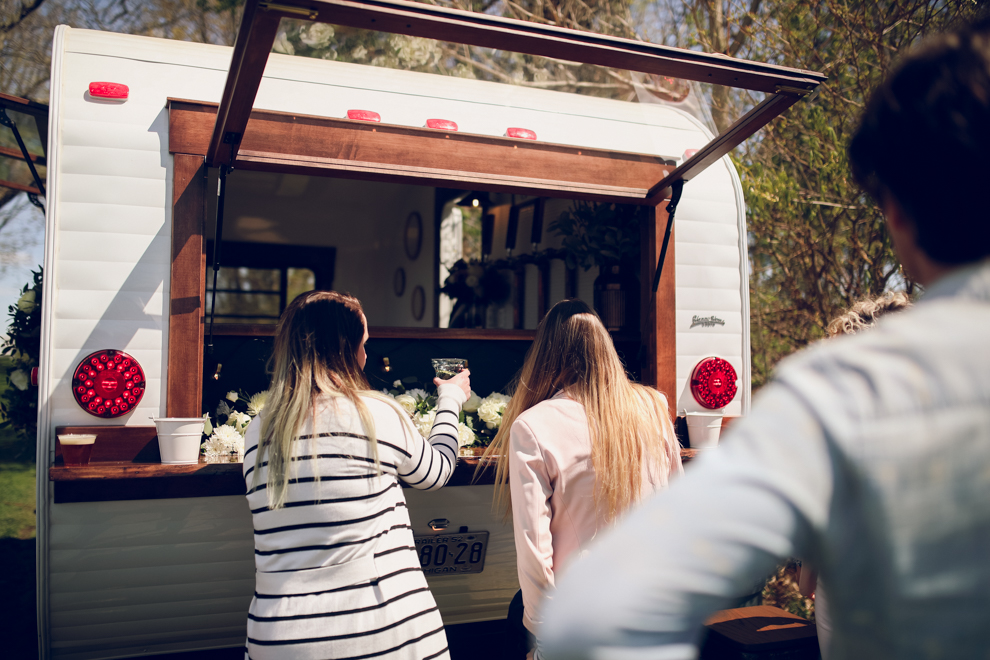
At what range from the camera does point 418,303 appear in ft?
24.2

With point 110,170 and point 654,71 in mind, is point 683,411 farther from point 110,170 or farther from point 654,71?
point 110,170

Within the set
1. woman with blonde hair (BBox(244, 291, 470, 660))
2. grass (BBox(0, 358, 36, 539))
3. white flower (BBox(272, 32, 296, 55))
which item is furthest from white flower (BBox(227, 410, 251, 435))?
white flower (BBox(272, 32, 296, 55))

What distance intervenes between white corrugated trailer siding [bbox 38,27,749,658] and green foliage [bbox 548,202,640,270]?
1.63m

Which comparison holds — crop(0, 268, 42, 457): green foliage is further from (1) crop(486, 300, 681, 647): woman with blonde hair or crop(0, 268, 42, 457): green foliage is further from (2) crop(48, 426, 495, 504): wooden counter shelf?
(1) crop(486, 300, 681, 647): woman with blonde hair

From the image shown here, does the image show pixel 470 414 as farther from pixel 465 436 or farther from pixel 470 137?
pixel 470 137

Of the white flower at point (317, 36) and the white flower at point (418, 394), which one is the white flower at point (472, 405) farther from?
the white flower at point (317, 36)

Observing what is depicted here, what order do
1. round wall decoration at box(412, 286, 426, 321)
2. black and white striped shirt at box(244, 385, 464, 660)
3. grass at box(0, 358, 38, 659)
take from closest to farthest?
black and white striped shirt at box(244, 385, 464, 660), grass at box(0, 358, 38, 659), round wall decoration at box(412, 286, 426, 321)

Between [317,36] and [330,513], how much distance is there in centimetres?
759

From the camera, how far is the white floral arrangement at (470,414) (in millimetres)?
3463

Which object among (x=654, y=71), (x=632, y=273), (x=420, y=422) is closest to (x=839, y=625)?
(x=654, y=71)

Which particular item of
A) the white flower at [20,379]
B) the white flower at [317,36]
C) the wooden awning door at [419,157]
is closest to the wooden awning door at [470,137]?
the wooden awning door at [419,157]

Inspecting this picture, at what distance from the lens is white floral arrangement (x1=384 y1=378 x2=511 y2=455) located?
346 cm

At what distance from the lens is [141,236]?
9.76 ft

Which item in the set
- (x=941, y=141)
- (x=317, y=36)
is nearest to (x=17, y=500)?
(x=317, y=36)
